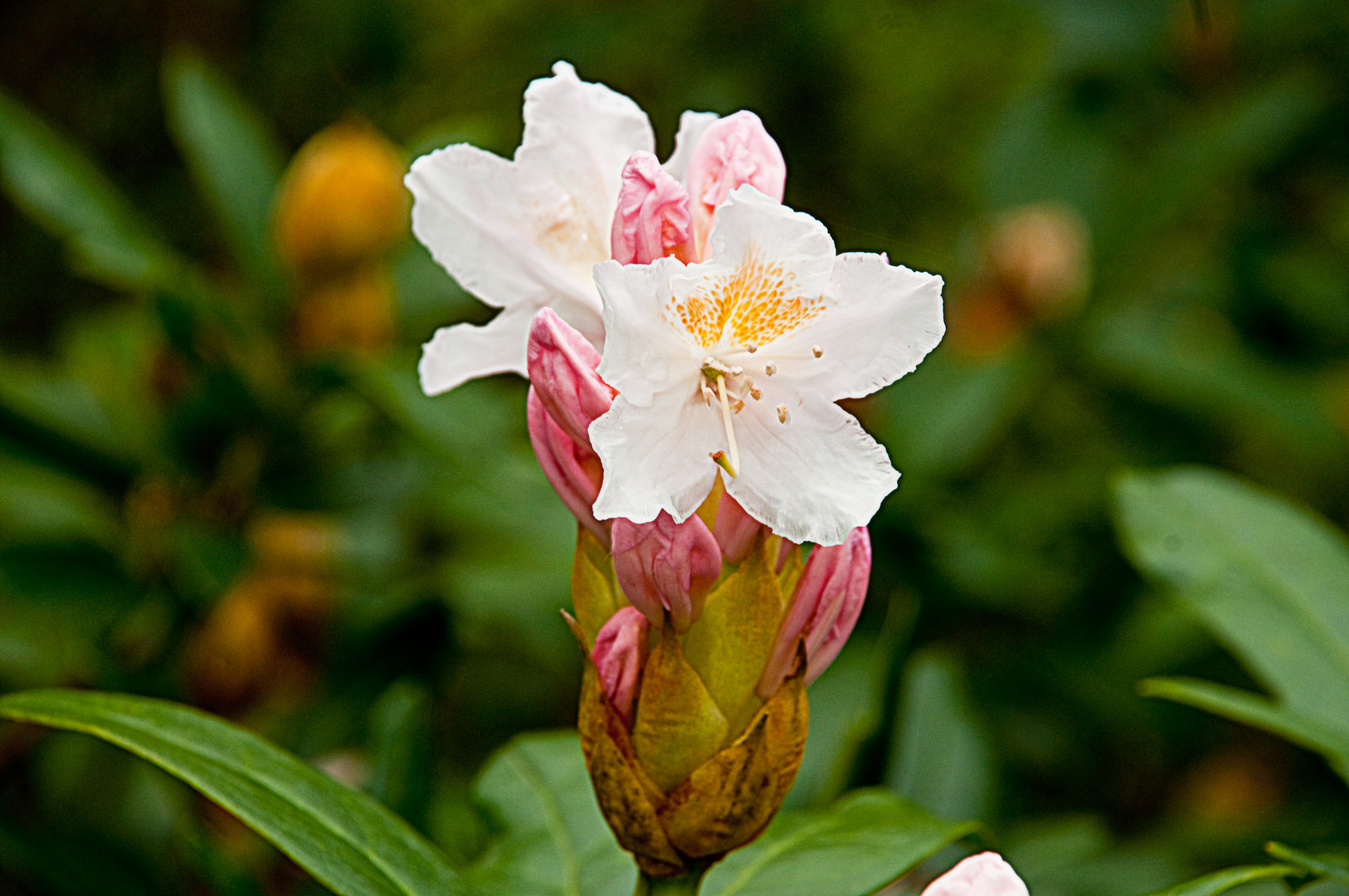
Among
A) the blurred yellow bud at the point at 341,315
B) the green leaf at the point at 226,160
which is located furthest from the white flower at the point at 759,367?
the green leaf at the point at 226,160

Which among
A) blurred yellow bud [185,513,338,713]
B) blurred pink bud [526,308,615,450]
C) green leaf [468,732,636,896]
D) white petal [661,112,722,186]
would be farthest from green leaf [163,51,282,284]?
blurred pink bud [526,308,615,450]

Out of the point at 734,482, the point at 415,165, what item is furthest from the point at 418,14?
the point at 734,482

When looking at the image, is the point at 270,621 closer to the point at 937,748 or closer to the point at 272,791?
the point at 937,748

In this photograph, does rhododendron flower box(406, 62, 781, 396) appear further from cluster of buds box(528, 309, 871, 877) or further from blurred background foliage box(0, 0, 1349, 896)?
blurred background foliage box(0, 0, 1349, 896)

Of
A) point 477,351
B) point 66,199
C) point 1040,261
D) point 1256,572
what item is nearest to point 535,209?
point 477,351

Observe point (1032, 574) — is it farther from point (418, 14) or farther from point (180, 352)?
point (418, 14)

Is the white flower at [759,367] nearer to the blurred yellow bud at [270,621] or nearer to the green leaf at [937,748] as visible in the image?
the green leaf at [937,748]
